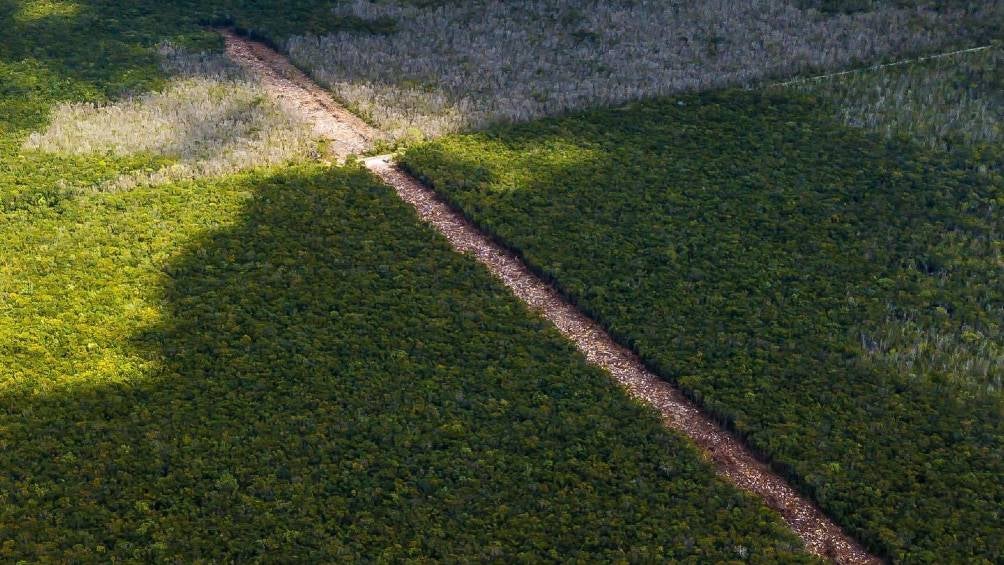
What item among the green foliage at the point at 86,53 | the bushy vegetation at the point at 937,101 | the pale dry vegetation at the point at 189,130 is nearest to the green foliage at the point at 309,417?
the green foliage at the point at 86,53

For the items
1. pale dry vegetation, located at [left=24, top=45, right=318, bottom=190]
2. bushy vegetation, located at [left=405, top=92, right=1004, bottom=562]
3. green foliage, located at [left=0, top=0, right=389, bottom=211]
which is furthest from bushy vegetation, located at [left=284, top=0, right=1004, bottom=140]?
green foliage, located at [left=0, top=0, right=389, bottom=211]

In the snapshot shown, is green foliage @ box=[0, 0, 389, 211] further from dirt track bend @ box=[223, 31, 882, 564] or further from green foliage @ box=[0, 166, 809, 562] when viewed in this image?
dirt track bend @ box=[223, 31, 882, 564]

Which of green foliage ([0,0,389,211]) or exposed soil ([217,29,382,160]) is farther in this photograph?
exposed soil ([217,29,382,160])

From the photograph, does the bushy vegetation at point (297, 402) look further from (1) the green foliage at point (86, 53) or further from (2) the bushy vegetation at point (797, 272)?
(2) the bushy vegetation at point (797, 272)

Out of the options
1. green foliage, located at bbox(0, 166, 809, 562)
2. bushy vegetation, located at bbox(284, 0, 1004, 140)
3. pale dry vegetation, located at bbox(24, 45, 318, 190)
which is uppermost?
bushy vegetation, located at bbox(284, 0, 1004, 140)

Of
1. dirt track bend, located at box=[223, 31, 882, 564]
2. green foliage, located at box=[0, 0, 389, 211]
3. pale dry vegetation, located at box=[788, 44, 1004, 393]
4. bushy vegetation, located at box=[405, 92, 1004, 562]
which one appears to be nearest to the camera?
dirt track bend, located at box=[223, 31, 882, 564]

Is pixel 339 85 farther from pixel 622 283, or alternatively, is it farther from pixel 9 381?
pixel 9 381

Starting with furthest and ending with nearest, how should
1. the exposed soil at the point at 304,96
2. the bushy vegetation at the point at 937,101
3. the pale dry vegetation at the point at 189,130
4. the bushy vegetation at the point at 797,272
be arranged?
1. the exposed soil at the point at 304,96
2. the bushy vegetation at the point at 937,101
3. the pale dry vegetation at the point at 189,130
4. the bushy vegetation at the point at 797,272
